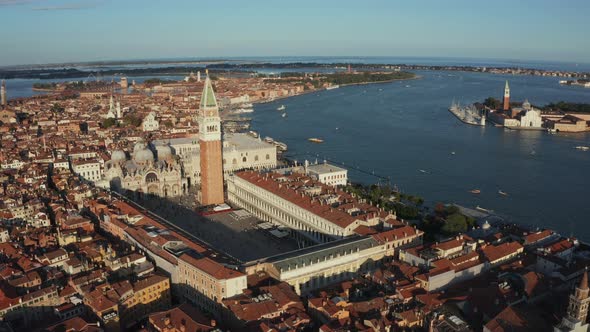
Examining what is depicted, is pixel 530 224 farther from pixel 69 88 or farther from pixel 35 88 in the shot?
pixel 35 88

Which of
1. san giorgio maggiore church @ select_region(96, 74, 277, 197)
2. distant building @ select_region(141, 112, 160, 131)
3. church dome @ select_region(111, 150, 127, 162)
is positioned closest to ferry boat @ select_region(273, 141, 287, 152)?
san giorgio maggiore church @ select_region(96, 74, 277, 197)

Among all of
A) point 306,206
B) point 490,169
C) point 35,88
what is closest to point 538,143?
point 490,169

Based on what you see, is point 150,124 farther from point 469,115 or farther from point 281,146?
point 469,115

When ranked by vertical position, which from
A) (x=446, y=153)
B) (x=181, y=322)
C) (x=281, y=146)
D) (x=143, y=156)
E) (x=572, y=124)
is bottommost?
(x=446, y=153)

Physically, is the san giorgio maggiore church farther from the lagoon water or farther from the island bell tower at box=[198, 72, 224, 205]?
the lagoon water

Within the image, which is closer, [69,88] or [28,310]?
[28,310]

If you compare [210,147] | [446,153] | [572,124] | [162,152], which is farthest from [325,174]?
[572,124]
